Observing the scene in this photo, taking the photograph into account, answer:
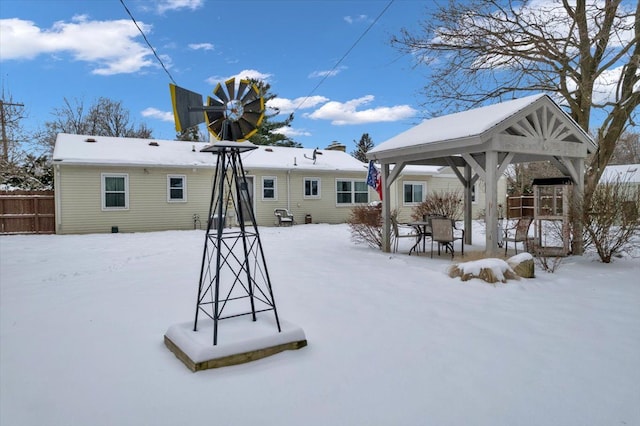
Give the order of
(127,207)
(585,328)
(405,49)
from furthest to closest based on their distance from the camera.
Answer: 1. (127,207)
2. (405,49)
3. (585,328)

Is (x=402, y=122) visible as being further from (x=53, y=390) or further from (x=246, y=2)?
(x=53, y=390)

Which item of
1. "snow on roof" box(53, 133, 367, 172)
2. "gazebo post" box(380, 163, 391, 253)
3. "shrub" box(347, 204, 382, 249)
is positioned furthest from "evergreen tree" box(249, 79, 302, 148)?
"gazebo post" box(380, 163, 391, 253)

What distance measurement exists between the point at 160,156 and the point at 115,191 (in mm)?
2091

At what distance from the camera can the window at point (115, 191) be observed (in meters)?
14.1

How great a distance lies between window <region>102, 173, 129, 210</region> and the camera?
1410 centimetres

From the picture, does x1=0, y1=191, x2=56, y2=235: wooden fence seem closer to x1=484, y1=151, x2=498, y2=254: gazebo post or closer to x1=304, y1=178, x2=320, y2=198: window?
x1=304, y1=178, x2=320, y2=198: window

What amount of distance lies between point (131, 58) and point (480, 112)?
16.9 meters

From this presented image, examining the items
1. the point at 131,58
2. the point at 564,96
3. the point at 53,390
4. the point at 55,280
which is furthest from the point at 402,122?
the point at 131,58

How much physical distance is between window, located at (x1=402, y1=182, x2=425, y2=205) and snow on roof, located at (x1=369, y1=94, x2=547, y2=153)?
10.1m

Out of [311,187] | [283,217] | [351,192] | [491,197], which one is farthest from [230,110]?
[351,192]

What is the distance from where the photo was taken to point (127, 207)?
47.3ft

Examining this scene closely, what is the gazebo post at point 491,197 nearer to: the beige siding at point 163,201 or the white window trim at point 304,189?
the beige siding at point 163,201

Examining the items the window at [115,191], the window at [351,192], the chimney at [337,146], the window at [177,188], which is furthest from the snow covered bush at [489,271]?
the chimney at [337,146]

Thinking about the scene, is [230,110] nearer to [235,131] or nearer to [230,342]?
[235,131]
